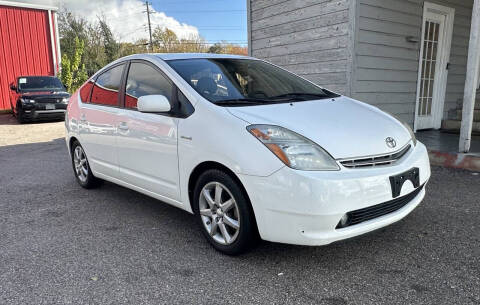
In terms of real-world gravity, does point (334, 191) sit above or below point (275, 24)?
below

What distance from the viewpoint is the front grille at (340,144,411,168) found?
2289 mm

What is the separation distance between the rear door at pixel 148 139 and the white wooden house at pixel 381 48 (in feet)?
→ 12.8

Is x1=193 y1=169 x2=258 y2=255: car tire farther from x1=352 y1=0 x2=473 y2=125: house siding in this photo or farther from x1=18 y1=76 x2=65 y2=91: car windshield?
x1=18 y1=76 x2=65 y2=91: car windshield

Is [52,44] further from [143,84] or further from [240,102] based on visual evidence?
[240,102]

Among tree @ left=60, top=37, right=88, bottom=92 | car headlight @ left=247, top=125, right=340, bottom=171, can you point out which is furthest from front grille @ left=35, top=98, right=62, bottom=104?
car headlight @ left=247, top=125, right=340, bottom=171

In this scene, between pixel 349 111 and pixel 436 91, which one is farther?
pixel 436 91

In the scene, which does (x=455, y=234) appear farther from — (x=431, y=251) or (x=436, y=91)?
(x=436, y=91)

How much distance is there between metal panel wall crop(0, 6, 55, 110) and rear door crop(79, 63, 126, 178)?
45.5 ft

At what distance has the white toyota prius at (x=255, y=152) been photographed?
7.32 feet

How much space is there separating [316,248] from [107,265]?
5.01 ft

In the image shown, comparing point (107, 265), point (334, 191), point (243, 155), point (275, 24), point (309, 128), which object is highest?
point (275, 24)

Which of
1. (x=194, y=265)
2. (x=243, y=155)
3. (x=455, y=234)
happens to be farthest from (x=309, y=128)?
(x=455, y=234)

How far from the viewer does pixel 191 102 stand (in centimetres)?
281

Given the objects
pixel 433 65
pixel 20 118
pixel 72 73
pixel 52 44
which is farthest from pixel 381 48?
pixel 72 73
